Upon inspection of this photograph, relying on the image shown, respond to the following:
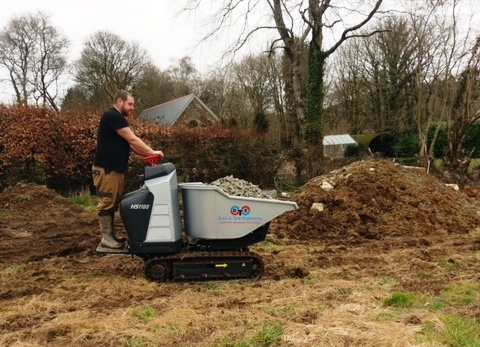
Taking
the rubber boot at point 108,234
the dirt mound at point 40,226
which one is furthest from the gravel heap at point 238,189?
the dirt mound at point 40,226

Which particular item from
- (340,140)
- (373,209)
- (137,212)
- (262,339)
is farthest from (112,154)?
(340,140)

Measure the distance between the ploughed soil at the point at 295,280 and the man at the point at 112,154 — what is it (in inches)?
26.4

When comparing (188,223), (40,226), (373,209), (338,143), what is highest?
(338,143)

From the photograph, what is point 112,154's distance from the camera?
16.5 feet

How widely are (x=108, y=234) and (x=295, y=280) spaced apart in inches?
82.5

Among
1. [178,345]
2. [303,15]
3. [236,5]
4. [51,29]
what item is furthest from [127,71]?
[178,345]

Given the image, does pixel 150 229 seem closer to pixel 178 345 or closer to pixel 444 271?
pixel 178 345

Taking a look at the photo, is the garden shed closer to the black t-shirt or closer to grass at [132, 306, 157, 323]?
the black t-shirt

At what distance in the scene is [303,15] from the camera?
17016mm

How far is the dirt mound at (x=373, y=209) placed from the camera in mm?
7844

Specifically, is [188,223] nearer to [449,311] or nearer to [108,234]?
[108,234]

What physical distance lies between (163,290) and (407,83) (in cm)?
2635

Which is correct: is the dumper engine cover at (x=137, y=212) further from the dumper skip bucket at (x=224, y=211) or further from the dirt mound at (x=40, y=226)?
the dirt mound at (x=40, y=226)

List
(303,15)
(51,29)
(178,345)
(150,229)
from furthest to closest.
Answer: (51,29) → (303,15) → (150,229) → (178,345)
